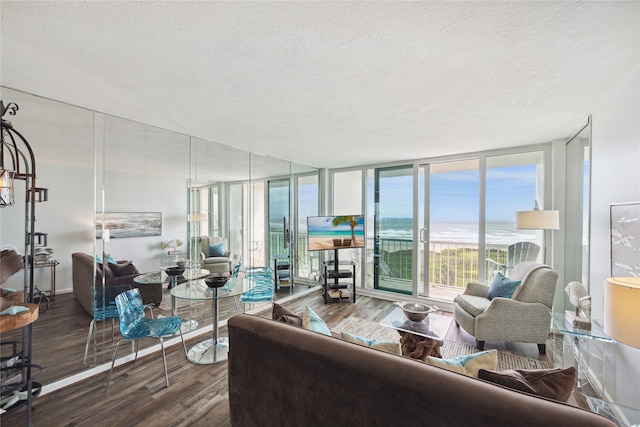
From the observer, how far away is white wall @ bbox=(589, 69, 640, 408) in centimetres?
167

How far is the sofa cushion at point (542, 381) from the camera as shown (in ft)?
3.54

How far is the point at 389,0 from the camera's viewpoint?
113 centimetres

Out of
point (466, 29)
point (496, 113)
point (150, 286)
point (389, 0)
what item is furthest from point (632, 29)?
point (150, 286)

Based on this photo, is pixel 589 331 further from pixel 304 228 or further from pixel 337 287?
pixel 304 228

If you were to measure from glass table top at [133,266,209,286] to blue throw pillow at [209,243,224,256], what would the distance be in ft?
0.80

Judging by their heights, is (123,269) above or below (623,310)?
below

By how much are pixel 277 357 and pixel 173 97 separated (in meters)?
2.06

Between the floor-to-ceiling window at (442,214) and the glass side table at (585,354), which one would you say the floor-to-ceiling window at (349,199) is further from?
the glass side table at (585,354)

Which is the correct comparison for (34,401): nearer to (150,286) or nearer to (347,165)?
(150,286)

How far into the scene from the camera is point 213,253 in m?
3.46

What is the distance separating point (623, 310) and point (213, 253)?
142 inches

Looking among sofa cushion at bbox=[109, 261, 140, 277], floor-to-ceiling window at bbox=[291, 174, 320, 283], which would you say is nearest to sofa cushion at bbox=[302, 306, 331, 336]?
sofa cushion at bbox=[109, 261, 140, 277]

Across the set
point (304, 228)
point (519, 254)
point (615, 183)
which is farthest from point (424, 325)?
point (304, 228)

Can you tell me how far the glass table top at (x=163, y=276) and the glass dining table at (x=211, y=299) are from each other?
0.13 m
